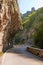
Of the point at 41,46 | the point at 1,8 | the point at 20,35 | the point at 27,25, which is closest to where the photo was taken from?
the point at 1,8

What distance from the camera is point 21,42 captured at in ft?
326

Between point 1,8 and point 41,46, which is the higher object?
point 1,8

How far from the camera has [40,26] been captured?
4538 cm

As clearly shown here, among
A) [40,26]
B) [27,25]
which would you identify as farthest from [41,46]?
[27,25]

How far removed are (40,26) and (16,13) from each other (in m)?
5.76

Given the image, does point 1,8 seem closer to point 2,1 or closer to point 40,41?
point 2,1

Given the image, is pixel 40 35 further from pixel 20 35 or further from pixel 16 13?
pixel 20 35

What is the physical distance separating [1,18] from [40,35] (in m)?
14.9

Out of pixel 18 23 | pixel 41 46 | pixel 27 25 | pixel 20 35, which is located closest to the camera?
pixel 41 46

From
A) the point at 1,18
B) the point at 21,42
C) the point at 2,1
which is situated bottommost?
the point at 21,42

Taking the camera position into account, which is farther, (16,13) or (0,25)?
(16,13)

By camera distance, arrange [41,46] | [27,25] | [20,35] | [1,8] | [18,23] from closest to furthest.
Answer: [1,8] → [41,46] → [18,23] → [27,25] → [20,35]

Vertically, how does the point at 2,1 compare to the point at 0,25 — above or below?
above

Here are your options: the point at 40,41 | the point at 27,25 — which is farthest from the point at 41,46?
the point at 27,25
